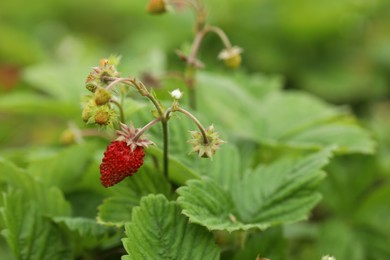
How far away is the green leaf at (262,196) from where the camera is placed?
170cm

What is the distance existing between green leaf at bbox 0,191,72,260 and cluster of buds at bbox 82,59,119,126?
1.39ft

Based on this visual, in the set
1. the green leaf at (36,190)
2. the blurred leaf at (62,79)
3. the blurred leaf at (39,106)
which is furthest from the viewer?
the blurred leaf at (62,79)

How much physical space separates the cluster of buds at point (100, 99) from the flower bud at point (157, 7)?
0.46 m

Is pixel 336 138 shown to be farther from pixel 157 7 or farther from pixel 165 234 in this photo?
pixel 165 234

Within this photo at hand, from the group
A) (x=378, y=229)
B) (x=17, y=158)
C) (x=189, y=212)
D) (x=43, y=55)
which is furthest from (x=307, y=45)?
(x=189, y=212)

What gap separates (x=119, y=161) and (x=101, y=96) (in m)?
0.16

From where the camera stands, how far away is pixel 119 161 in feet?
5.07

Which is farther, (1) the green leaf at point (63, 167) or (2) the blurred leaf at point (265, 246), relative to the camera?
(1) the green leaf at point (63, 167)

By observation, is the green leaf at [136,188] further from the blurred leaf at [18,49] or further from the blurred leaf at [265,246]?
the blurred leaf at [18,49]

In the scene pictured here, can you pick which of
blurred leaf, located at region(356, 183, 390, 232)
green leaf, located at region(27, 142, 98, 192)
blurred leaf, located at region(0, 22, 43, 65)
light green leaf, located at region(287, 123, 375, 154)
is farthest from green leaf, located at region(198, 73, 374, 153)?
blurred leaf, located at region(0, 22, 43, 65)

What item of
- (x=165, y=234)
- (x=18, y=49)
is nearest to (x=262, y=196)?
(x=165, y=234)

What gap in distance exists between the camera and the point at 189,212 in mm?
1615

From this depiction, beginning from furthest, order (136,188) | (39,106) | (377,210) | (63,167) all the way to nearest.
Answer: (39,106) < (377,210) < (63,167) < (136,188)

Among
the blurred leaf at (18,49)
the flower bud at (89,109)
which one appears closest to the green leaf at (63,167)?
the flower bud at (89,109)
